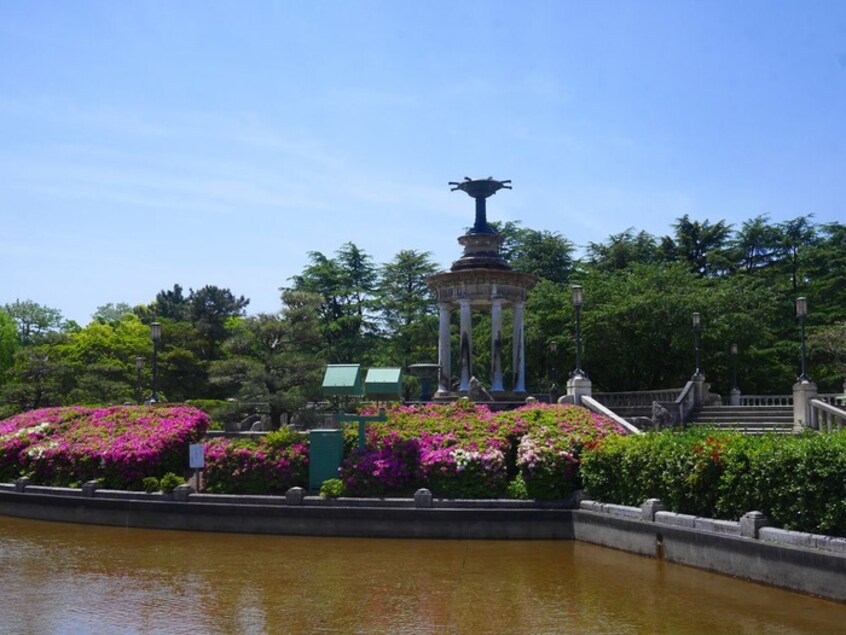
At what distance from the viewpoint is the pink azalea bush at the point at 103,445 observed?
25984mm

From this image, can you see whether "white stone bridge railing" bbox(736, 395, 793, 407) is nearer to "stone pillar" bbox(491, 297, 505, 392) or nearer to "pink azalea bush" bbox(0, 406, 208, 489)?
"stone pillar" bbox(491, 297, 505, 392)

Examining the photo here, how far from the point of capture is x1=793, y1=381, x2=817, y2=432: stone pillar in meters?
26.2

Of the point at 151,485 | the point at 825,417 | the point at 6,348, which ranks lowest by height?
the point at 151,485

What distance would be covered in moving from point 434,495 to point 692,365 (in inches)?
1003

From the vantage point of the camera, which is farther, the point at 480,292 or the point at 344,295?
the point at 344,295

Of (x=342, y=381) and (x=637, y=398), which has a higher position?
(x=342, y=381)

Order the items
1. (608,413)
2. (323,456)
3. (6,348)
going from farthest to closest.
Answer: (6,348)
(608,413)
(323,456)

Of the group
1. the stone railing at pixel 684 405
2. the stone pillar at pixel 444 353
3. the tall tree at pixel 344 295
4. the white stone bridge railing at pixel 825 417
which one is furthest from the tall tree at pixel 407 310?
the white stone bridge railing at pixel 825 417

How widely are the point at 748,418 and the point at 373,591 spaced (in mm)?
18717

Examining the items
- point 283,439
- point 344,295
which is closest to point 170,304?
point 344,295

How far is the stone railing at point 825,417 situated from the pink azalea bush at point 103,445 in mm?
18897

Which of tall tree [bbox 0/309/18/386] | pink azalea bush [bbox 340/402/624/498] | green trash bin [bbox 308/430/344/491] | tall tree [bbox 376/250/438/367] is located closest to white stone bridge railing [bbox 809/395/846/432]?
pink azalea bush [bbox 340/402/624/498]

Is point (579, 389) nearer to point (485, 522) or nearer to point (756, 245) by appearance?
point (485, 522)

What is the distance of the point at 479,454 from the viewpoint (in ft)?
74.7
